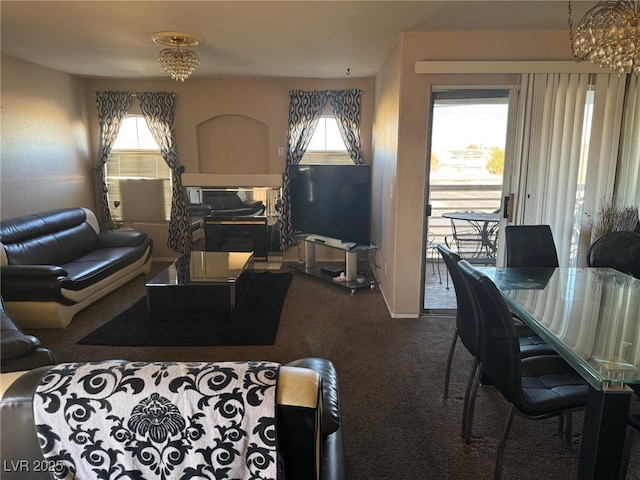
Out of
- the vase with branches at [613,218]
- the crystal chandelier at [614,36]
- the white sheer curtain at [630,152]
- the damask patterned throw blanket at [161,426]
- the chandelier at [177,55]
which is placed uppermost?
the chandelier at [177,55]

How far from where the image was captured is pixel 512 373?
190 centimetres

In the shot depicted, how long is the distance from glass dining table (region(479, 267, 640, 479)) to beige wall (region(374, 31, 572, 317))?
3.70ft

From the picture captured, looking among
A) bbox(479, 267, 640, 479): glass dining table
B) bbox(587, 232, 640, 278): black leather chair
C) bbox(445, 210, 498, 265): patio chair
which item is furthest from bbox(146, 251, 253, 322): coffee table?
bbox(587, 232, 640, 278): black leather chair

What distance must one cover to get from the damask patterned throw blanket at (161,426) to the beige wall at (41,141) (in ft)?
14.3

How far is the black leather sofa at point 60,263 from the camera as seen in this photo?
3781 millimetres

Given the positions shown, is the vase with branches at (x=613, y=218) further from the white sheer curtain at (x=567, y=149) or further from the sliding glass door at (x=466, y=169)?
the sliding glass door at (x=466, y=169)

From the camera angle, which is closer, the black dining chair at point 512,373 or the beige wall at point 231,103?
the black dining chair at point 512,373

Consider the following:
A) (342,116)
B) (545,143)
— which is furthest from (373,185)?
(545,143)

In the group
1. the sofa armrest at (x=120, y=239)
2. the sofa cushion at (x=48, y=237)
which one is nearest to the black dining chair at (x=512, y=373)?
the sofa cushion at (x=48, y=237)

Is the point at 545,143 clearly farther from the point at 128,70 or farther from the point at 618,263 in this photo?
the point at 128,70

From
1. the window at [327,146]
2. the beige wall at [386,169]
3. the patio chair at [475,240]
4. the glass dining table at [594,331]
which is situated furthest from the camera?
the window at [327,146]

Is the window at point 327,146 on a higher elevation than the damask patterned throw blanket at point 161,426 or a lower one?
higher

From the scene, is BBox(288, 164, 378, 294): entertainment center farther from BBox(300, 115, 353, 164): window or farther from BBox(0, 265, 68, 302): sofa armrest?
BBox(0, 265, 68, 302): sofa armrest

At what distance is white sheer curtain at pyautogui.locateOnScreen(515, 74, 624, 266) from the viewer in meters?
3.75
